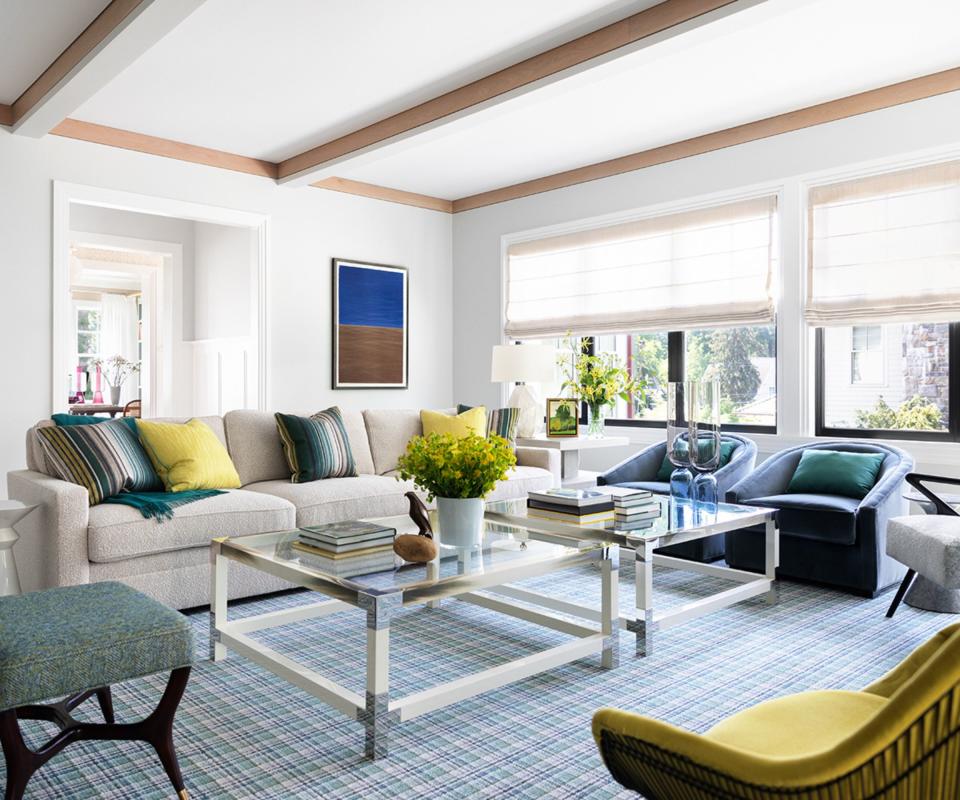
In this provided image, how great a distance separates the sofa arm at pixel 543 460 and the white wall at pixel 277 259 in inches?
74.5

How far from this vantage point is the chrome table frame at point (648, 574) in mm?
2824

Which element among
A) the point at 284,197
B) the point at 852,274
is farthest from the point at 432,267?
the point at 852,274

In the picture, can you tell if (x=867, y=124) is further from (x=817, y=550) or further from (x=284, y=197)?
(x=284, y=197)

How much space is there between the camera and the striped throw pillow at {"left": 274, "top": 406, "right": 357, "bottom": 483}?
419cm

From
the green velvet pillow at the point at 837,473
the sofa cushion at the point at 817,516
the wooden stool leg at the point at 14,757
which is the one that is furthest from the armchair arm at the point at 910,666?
the green velvet pillow at the point at 837,473

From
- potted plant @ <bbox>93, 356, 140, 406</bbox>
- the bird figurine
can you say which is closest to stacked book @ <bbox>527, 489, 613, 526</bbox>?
the bird figurine

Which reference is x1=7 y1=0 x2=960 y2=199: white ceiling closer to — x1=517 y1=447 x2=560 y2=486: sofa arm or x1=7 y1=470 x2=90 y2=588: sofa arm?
x1=517 y1=447 x2=560 y2=486: sofa arm

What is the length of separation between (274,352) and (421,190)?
1868 mm

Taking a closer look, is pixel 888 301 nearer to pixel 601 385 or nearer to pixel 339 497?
pixel 601 385

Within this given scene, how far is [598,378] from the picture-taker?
18.0ft

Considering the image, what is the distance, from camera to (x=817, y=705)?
1514mm

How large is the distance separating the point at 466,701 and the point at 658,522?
3.56 ft

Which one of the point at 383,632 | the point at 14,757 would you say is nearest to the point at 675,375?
the point at 383,632

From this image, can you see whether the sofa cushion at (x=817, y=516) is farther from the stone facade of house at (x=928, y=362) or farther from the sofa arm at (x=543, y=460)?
the sofa arm at (x=543, y=460)
